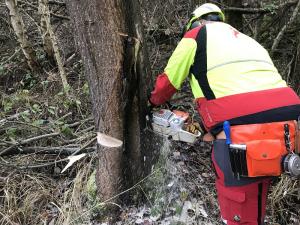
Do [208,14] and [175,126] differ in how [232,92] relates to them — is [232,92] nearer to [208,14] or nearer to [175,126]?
[175,126]

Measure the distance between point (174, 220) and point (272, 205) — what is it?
1.00 meters

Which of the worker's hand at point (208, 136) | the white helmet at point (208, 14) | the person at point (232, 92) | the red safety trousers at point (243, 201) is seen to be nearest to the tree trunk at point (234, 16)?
the white helmet at point (208, 14)

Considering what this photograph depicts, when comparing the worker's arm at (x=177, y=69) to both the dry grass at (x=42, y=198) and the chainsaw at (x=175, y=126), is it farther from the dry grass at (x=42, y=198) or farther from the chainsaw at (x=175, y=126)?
the dry grass at (x=42, y=198)

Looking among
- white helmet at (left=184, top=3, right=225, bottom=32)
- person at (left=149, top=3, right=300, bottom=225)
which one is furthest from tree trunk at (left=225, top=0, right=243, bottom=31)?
person at (left=149, top=3, right=300, bottom=225)

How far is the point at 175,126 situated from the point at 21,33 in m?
4.00

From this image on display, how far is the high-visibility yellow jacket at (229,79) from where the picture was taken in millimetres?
2668

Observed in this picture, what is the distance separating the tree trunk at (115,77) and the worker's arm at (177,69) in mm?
199

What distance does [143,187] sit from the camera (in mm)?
3490

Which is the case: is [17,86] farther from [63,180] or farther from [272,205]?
[272,205]

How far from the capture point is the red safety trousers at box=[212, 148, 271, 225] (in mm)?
2834

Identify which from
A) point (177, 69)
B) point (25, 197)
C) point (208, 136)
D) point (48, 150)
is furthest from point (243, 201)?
point (48, 150)

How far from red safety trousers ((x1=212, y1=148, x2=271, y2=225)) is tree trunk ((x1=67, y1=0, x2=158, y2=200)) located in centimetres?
76

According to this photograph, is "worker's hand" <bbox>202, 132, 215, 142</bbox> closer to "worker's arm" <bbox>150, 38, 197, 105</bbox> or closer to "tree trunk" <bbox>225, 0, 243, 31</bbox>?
"worker's arm" <bbox>150, 38, 197, 105</bbox>

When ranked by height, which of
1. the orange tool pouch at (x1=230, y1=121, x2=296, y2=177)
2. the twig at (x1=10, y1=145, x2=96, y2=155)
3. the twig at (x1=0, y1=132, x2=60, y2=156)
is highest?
the orange tool pouch at (x1=230, y1=121, x2=296, y2=177)
